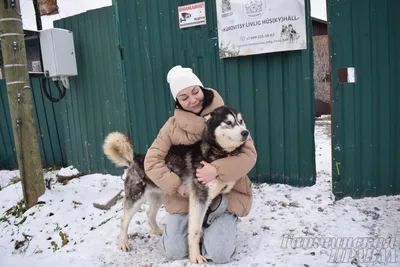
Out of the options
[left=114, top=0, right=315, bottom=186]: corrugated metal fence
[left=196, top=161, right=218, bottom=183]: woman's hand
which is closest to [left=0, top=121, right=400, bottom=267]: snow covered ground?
[left=114, top=0, right=315, bottom=186]: corrugated metal fence

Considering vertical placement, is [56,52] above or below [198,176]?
above

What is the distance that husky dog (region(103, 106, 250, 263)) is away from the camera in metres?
2.44

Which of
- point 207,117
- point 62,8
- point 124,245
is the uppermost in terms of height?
point 62,8

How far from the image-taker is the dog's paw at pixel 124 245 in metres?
2.93

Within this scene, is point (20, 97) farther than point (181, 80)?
Yes

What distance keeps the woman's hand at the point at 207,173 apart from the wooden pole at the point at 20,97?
2957 millimetres

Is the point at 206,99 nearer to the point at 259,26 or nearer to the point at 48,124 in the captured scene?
the point at 259,26

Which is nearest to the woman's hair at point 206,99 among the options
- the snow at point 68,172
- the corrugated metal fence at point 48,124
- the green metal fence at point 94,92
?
the green metal fence at point 94,92

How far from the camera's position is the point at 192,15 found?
13.1ft

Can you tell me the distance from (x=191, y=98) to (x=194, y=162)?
551 millimetres

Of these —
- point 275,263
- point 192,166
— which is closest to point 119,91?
point 192,166

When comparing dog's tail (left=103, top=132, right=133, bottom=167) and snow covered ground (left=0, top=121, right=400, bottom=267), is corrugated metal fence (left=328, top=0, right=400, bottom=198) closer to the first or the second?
snow covered ground (left=0, top=121, right=400, bottom=267)

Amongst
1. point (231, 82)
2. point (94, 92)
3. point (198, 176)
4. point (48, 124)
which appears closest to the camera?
point (198, 176)

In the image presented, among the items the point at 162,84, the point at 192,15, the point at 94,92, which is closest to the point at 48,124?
the point at 94,92
